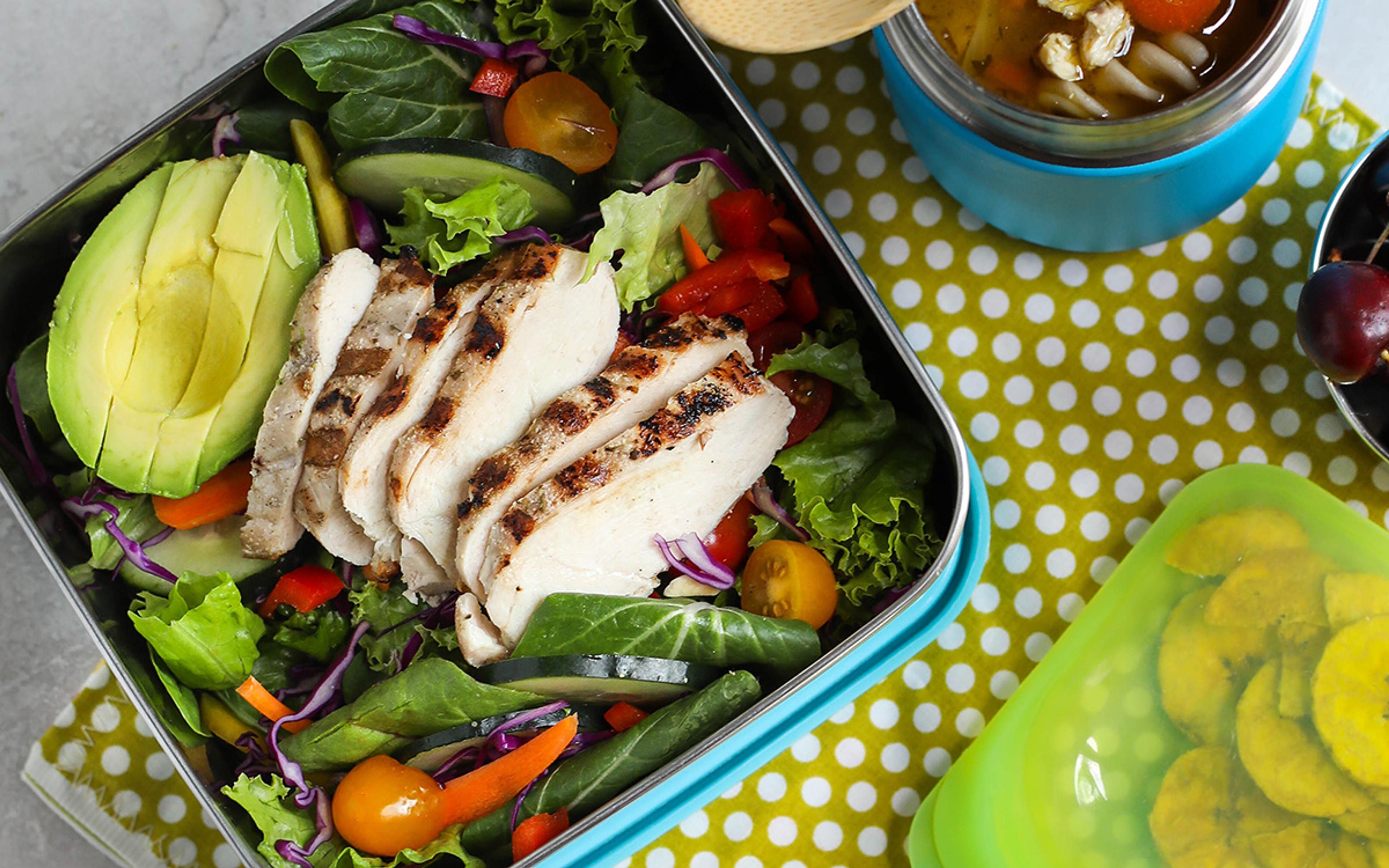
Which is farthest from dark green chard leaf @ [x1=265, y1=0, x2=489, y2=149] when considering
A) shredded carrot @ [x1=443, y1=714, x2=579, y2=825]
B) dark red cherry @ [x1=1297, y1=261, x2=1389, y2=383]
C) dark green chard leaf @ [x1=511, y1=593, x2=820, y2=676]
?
dark red cherry @ [x1=1297, y1=261, x2=1389, y2=383]

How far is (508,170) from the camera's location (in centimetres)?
140

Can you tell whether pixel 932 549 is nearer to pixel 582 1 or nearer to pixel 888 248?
pixel 888 248

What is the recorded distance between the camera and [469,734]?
137 cm

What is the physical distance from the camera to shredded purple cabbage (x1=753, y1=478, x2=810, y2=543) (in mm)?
1461

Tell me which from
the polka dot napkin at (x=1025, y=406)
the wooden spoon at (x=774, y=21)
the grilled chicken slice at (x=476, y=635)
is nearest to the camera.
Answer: the wooden spoon at (x=774, y=21)

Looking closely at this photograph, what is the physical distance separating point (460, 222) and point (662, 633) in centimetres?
55

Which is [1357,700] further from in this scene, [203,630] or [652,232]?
[203,630]

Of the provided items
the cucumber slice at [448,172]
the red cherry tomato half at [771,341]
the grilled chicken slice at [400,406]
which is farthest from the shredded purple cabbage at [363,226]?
the red cherry tomato half at [771,341]

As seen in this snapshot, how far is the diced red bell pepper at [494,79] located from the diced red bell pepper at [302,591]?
2.17 feet

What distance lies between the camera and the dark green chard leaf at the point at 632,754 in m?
1.35

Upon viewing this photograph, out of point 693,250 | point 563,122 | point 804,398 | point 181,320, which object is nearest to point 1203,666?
point 804,398

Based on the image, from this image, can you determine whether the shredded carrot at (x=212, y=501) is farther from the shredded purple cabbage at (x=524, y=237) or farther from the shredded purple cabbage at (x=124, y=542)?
the shredded purple cabbage at (x=524, y=237)

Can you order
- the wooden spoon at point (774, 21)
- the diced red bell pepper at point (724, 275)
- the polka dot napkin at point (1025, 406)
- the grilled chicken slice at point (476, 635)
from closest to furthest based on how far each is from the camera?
the wooden spoon at point (774, 21)
the grilled chicken slice at point (476, 635)
the diced red bell pepper at point (724, 275)
the polka dot napkin at point (1025, 406)

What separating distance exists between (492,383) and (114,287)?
48 centimetres
